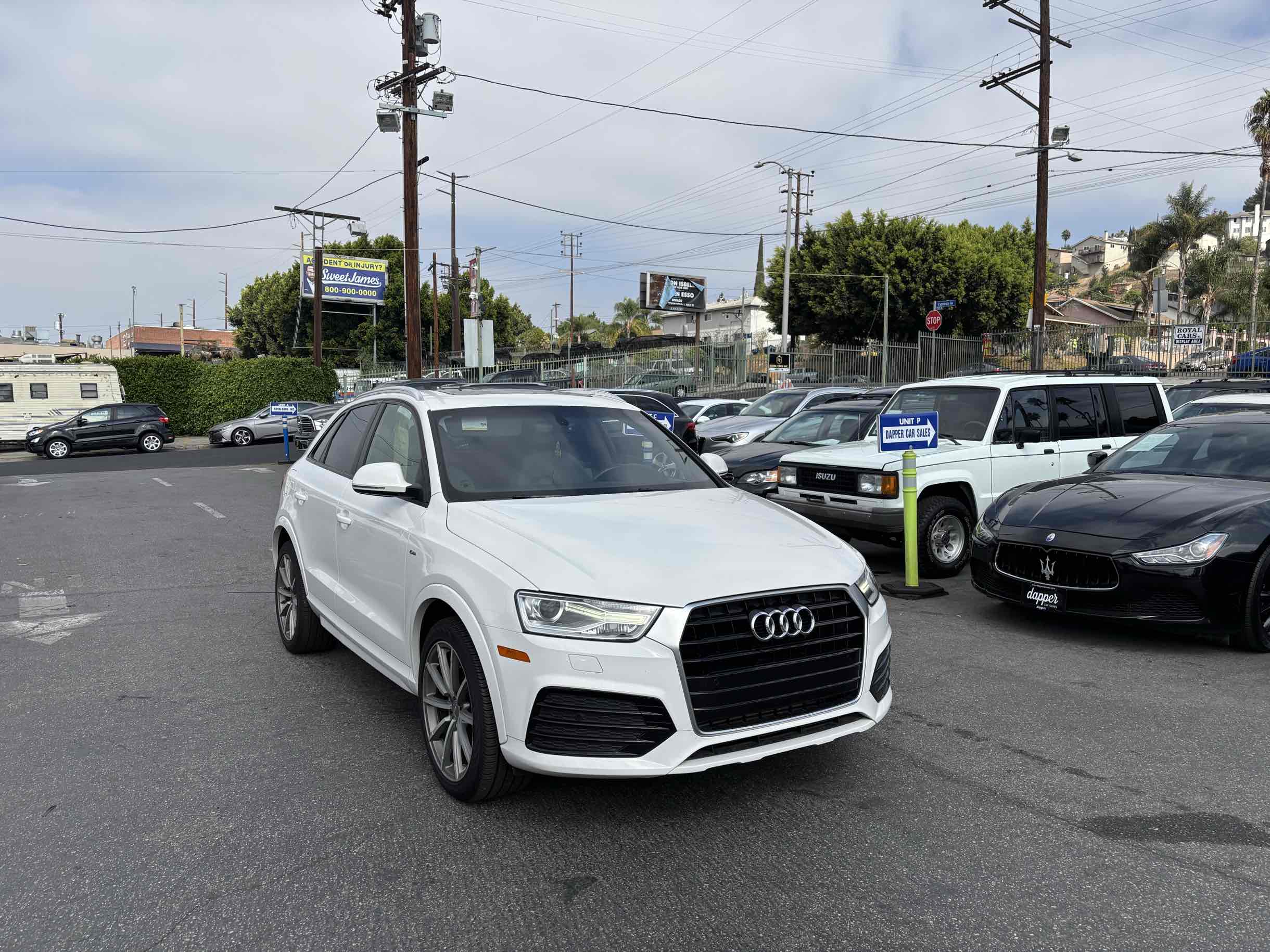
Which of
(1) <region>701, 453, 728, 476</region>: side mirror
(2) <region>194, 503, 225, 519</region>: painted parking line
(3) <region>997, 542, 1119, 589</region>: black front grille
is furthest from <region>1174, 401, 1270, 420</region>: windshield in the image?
(2) <region>194, 503, 225, 519</region>: painted parking line

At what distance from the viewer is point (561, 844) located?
11.6 feet

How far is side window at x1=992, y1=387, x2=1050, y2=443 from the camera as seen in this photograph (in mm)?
9094

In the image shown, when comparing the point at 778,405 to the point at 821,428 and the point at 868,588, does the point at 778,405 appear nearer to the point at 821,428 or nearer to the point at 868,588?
the point at 821,428

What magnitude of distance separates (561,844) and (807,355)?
3418 cm

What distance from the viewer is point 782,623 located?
11.6 ft

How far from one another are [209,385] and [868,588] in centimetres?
4038

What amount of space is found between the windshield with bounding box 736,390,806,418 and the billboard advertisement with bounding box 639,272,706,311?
141ft

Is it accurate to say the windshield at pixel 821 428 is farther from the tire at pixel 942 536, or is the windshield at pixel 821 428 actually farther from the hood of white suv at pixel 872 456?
the tire at pixel 942 536

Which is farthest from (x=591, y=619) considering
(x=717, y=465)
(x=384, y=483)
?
(x=717, y=465)

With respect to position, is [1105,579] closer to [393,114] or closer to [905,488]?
[905,488]

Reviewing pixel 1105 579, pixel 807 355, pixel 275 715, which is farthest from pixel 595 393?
pixel 807 355

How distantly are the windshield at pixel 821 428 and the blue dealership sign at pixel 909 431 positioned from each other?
3309 mm

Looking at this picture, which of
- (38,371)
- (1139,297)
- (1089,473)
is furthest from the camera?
(1139,297)

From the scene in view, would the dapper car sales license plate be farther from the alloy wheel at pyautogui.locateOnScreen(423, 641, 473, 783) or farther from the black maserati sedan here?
the alloy wheel at pyautogui.locateOnScreen(423, 641, 473, 783)
